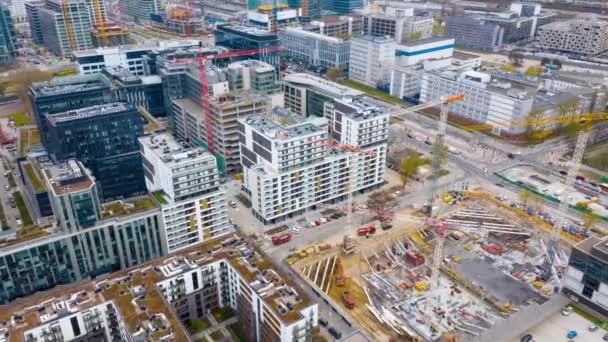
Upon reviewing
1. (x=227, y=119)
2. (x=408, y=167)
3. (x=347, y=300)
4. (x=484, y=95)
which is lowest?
(x=347, y=300)

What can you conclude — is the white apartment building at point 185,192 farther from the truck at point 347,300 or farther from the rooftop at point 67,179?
the truck at point 347,300

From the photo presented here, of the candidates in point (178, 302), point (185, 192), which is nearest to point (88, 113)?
point (185, 192)

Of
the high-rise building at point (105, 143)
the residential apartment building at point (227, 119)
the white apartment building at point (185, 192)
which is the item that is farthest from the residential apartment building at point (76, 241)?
the residential apartment building at point (227, 119)

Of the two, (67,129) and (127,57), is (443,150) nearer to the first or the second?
(67,129)

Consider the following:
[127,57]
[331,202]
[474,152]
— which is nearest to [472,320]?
[331,202]

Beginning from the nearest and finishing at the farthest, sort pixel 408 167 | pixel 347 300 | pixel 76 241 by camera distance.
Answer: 1. pixel 76 241
2. pixel 347 300
3. pixel 408 167

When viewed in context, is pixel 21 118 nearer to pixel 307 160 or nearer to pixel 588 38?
pixel 307 160
